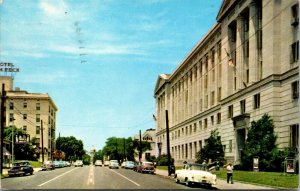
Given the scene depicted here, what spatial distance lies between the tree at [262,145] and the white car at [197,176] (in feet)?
39.4

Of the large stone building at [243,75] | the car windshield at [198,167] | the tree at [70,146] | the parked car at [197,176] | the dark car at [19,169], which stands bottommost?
the tree at [70,146]

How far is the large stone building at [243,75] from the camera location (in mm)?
43094

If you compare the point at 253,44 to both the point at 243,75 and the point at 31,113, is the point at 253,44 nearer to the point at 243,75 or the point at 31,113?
the point at 243,75

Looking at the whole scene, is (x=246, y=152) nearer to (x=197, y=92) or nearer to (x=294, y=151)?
(x=294, y=151)

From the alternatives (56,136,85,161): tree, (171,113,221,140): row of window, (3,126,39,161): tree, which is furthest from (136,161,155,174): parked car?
(56,136,85,161): tree

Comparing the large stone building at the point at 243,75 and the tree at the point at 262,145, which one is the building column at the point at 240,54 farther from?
the tree at the point at 262,145

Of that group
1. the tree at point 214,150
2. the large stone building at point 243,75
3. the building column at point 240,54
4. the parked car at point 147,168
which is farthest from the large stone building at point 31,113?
the building column at point 240,54

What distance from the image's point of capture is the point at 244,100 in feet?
173

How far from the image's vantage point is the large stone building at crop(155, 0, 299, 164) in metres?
43.1

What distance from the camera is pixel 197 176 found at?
3145 cm

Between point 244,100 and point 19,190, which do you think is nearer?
point 19,190

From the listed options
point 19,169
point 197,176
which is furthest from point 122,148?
point 197,176

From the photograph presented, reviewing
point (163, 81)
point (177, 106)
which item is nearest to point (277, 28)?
point (177, 106)

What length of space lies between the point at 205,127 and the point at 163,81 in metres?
40.5
